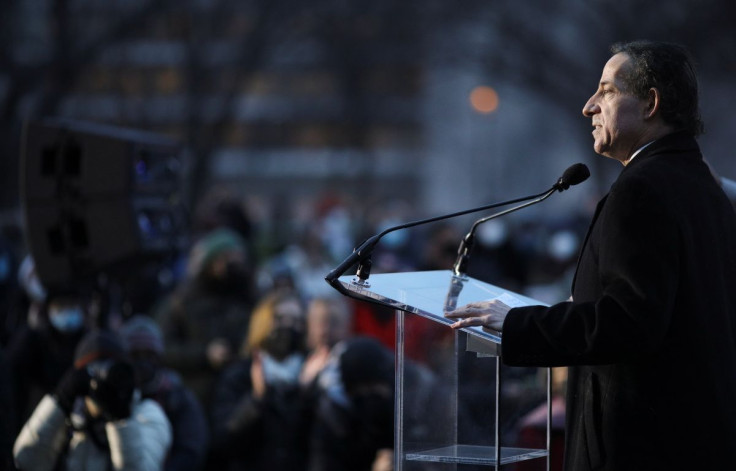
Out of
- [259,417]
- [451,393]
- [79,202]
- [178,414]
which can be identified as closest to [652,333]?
[451,393]

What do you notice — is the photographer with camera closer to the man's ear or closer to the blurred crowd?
the blurred crowd

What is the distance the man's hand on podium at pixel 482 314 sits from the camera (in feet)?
13.6

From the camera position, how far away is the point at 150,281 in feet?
42.4

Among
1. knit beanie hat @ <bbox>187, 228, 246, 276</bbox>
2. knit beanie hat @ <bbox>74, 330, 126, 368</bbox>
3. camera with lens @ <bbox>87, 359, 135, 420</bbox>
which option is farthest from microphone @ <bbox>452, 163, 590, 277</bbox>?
knit beanie hat @ <bbox>187, 228, 246, 276</bbox>

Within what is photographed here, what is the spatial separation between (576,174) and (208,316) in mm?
6052

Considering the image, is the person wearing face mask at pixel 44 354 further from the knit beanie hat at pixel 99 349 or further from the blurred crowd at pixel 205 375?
the knit beanie hat at pixel 99 349

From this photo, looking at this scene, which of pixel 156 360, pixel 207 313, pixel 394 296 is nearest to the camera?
pixel 394 296

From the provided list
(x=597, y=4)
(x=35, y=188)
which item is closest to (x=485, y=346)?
(x=35, y=188)

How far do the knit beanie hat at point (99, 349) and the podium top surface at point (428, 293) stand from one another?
1.96 metres

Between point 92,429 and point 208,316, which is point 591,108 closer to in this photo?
point 92,429

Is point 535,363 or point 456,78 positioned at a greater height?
point 456,78

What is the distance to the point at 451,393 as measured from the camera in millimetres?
4793

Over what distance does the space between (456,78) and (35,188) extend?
4534 cm

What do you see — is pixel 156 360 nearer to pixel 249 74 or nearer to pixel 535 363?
pixel 535 363
